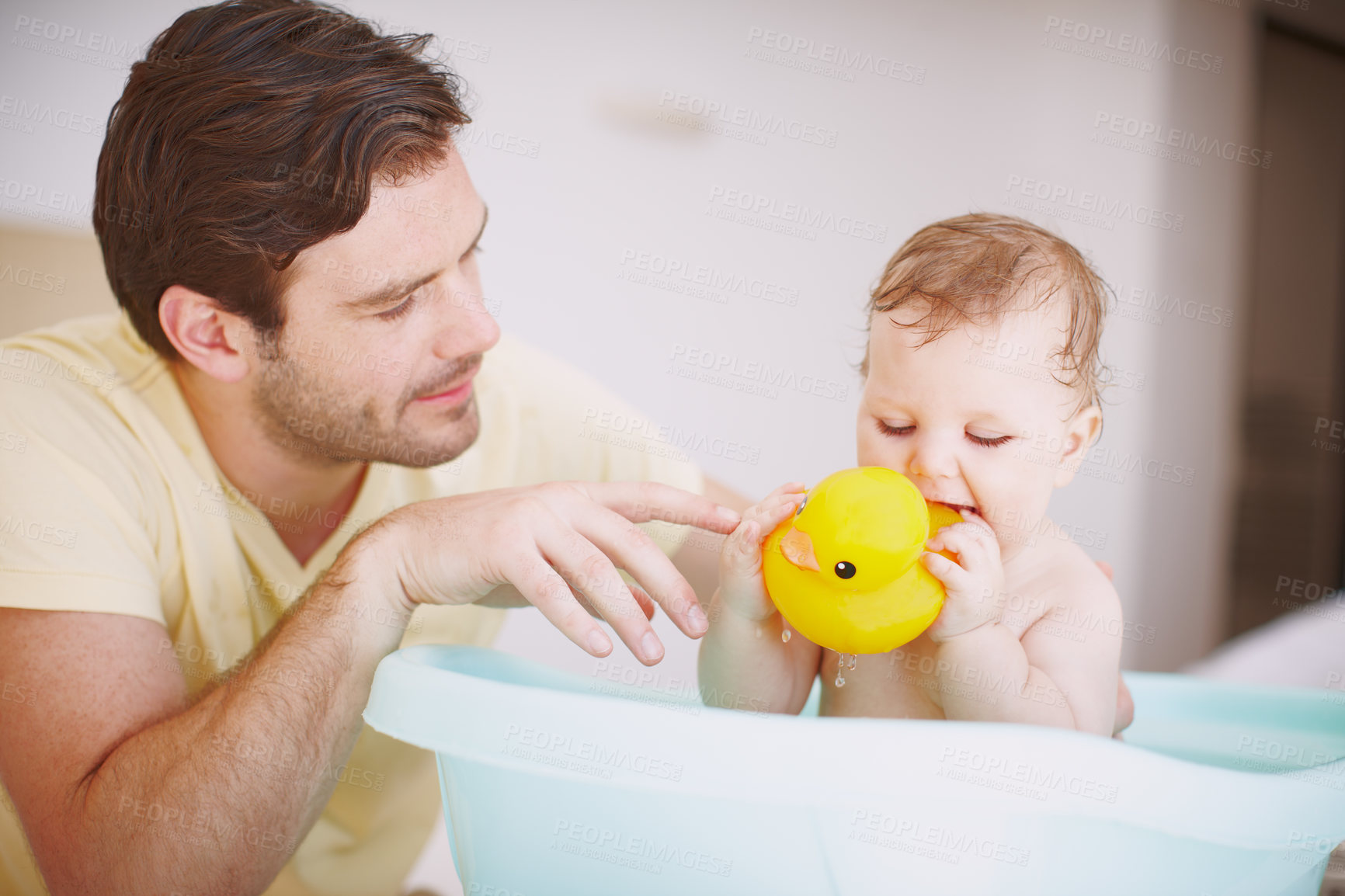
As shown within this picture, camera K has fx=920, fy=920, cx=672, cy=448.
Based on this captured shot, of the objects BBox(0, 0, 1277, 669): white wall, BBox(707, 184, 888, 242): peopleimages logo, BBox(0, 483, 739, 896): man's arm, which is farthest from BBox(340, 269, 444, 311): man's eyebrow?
BBox(707, 184, 888, 242): peopleimages logo

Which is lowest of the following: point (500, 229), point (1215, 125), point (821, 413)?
point (821, 413)

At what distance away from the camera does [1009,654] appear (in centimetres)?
77

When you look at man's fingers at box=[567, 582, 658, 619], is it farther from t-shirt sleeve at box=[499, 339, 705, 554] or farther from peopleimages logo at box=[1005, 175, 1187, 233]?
peopleimages logo at box=[1005, 175, 1187, 233]

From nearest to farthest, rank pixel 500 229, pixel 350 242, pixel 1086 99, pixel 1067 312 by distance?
pixel 1067 312 → pixel 350 242 → pixel 500 229 → pixel 1086 99

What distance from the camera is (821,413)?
2135 mm

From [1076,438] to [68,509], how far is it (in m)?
1.05

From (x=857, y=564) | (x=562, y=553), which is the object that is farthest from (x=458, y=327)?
(x=857, y=564)

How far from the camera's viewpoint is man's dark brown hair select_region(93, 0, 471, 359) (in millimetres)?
1075

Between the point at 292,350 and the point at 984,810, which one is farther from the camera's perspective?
the point at 292,350

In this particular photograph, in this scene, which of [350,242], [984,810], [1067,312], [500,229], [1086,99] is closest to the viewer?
[984,810]

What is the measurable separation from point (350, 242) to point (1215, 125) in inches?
87.6

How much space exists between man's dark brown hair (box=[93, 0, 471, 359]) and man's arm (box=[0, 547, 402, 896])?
0.42 metres

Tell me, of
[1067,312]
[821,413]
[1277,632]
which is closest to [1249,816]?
[1067,312]

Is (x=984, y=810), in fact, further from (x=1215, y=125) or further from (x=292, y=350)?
(x=1215, y=125)
